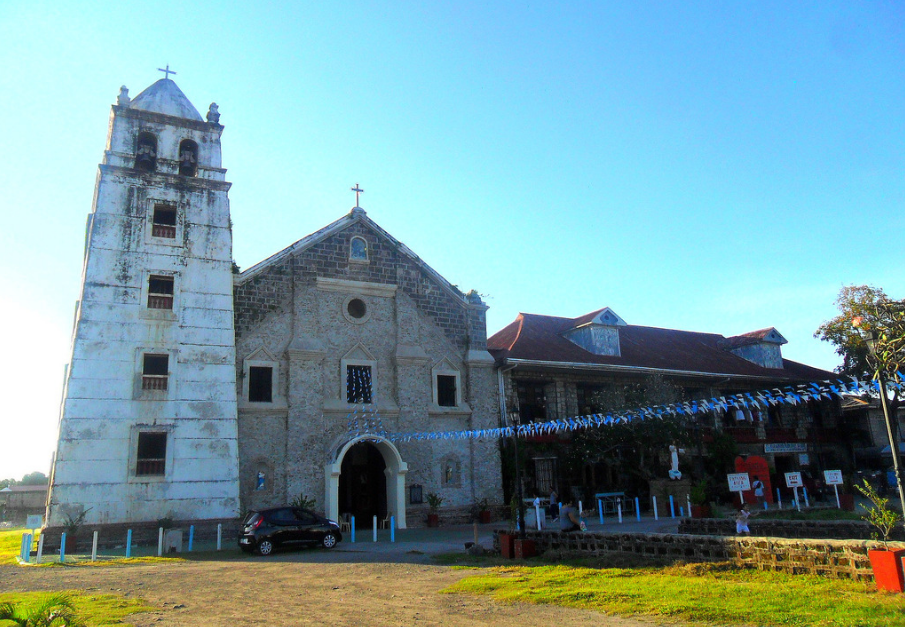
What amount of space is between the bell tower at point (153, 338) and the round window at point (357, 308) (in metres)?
4.60

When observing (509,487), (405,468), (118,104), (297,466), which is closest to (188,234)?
(118,104)

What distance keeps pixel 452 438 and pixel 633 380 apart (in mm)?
10054

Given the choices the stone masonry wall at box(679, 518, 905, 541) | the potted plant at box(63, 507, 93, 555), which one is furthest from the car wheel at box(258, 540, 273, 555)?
the stone masonry wall at box(679, 518, 905, 541)

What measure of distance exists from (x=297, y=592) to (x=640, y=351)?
1002 inches

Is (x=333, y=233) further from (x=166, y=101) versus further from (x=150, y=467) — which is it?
(x=150, y=467)

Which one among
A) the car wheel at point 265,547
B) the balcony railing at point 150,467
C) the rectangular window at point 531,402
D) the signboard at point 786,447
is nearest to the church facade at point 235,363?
the balcony railing at point 150,467

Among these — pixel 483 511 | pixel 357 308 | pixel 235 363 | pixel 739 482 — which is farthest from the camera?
pixel 357 308

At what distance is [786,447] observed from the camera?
34.8 m

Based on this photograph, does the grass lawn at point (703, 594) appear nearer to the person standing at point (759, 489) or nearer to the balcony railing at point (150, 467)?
the balcony railing at point (150, 467)

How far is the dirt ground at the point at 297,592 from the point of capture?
9.23m

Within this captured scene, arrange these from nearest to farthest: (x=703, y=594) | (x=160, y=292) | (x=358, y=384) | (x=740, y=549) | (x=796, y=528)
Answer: (x=703, y=594) < (x=740, y=549) < (x=796, y=528) < (x=160, y=292) < (x=358, y=384)

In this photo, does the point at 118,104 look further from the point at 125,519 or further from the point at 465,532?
the point at 465,532

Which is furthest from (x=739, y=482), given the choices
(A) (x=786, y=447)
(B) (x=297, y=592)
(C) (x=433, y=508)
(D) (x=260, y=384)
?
(B) (x=297, y=592)

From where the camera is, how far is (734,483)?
24.0m
